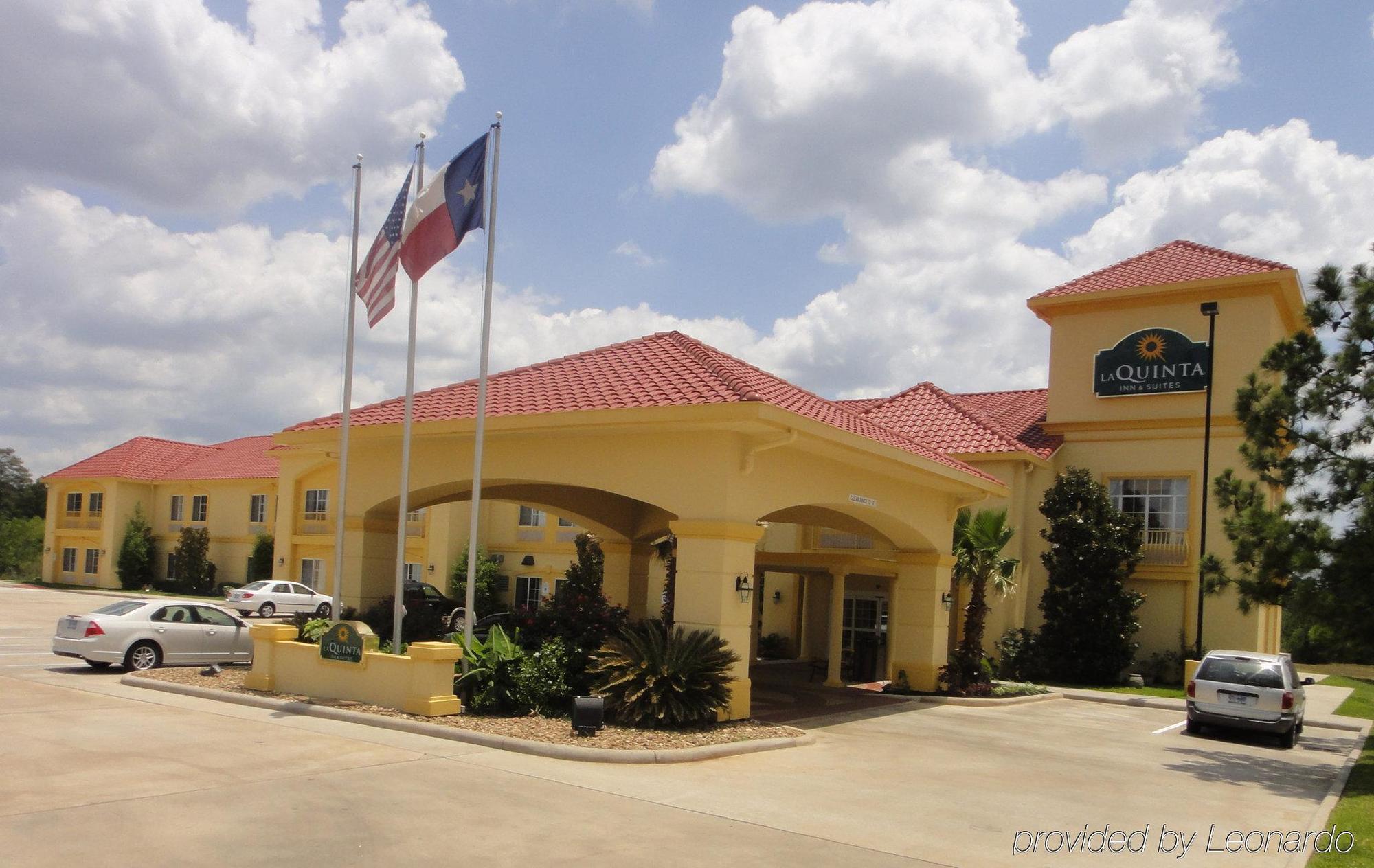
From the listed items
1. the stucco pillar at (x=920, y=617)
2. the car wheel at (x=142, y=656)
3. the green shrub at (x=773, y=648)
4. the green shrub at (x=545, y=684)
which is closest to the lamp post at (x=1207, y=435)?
the stucco pillar at (x=920, y=617)

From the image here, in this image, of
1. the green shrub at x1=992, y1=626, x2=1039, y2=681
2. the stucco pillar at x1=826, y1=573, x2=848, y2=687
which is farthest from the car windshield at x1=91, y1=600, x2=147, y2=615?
the green shrub at x1=992, y1=626, x2=1039, y2=681

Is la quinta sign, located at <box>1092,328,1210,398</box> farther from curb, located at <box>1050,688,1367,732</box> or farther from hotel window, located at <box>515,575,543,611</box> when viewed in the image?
hotel window, located at <box>515,575,543,611</box>

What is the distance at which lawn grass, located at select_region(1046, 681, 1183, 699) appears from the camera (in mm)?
25109

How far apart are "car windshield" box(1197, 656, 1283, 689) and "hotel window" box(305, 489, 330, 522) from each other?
124ft

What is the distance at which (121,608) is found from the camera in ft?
62.1

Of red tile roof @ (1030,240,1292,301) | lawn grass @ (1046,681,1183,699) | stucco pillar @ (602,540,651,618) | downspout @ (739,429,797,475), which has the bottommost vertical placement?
lawn grass @ (1046,681,1183,699)

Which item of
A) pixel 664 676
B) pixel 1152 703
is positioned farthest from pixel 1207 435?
pixel 664 676

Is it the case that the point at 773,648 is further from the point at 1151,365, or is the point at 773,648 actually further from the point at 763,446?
the point at 763,446

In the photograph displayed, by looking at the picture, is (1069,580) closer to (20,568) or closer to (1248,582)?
(1248,582)

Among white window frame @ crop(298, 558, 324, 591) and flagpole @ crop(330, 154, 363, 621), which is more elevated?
flagpole @ crop(330, 154, 363, 621)

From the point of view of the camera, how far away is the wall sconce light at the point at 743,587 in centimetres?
1492

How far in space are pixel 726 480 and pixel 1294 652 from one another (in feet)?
Result: 165

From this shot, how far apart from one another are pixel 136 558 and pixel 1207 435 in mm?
48864

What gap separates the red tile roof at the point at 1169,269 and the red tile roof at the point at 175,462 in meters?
37.4
